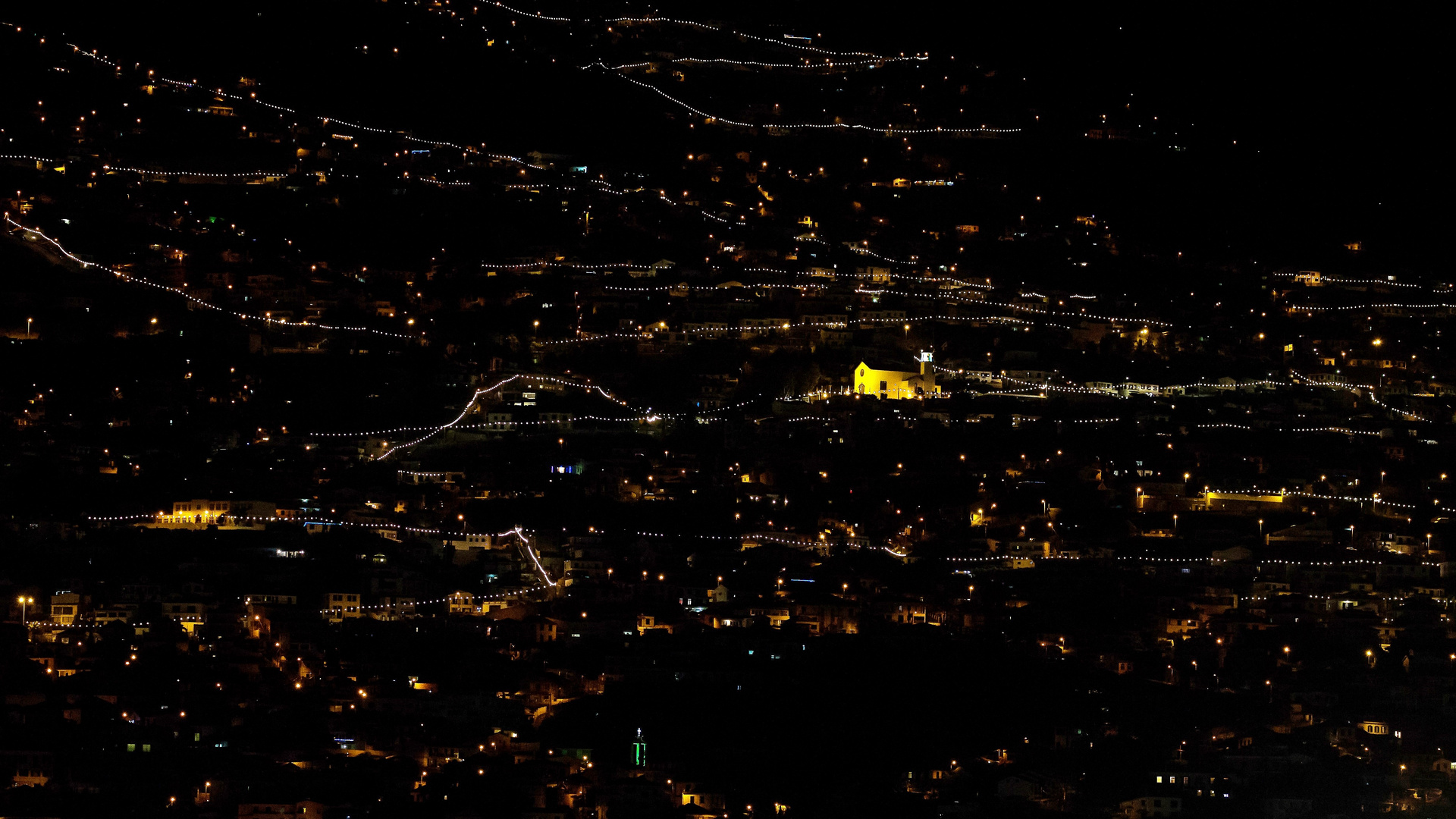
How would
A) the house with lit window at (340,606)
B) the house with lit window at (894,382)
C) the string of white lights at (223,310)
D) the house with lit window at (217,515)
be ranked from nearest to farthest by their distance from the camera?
the house with lit window at (340,606) < the house with lit window at (217,515) < the house with lit window at (894,382) < the string of white lights at (223,310)

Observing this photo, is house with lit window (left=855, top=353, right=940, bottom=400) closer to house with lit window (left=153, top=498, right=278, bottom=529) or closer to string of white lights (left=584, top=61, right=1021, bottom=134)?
house with lit window (left=153, top=498, right=278, bottom=529)

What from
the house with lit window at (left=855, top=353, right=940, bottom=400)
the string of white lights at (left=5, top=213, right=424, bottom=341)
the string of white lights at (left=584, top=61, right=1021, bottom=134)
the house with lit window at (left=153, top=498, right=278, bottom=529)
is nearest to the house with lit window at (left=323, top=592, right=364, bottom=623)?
Answer: the house with lit window at (left=153, top=498, right=278, bottom=529)

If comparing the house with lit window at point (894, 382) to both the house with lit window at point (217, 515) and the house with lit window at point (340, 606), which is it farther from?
the house with lit window at point (340, 606)

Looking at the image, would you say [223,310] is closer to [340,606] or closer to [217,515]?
[217,515]

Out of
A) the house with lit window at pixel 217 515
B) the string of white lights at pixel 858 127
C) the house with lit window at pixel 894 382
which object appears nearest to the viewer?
the house with lit window at pixel 217 515

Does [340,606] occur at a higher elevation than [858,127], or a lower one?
lower

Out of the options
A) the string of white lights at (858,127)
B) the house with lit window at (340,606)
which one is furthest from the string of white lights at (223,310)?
the string of white lights at (858,127)

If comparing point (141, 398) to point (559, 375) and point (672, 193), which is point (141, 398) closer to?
point (559, 375)

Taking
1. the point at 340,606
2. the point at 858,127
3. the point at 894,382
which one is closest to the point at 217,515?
the point at 340,606
